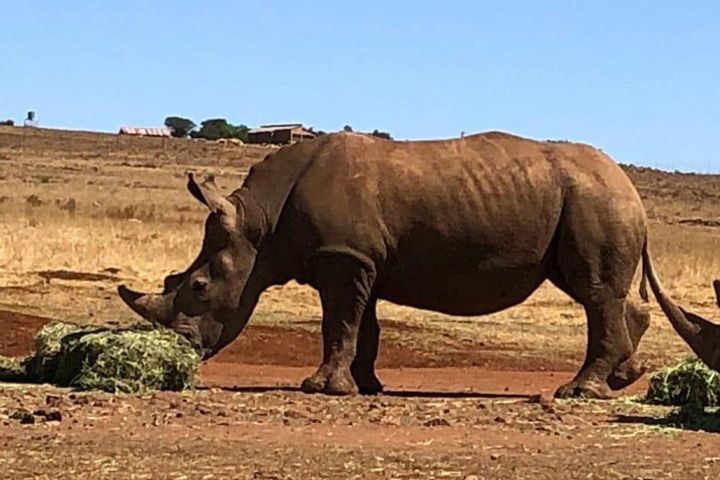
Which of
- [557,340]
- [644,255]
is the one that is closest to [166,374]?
[644,255]

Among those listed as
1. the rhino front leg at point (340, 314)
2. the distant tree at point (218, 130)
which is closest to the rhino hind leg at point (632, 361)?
the rhino front leg at point (340, 314)

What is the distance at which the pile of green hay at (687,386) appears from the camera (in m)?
13.2

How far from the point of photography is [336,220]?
1384cm

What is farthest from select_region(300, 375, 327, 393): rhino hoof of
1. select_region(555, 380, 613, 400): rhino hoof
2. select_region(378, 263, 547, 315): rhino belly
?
select_region(555, 380, 613, 400): rhino hoof

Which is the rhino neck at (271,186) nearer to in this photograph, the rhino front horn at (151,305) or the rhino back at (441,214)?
the rhino back at (441,214)

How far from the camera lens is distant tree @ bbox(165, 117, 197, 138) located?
387ft

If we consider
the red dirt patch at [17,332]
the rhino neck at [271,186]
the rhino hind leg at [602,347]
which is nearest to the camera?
the rhino hind leg at [602,347]

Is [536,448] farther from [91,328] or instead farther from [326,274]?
[91,328]

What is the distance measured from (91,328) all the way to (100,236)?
18875mm

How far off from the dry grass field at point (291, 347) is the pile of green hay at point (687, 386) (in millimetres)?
752

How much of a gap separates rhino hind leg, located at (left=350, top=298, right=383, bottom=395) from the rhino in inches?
3.4

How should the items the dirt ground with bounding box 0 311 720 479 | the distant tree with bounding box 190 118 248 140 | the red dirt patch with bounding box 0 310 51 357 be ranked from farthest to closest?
the distant tree with bounding box 190 118 248 140
the red dirt patch with bounding box 0 310 51 357
the dirt ground with bounding box 0 311 720 479

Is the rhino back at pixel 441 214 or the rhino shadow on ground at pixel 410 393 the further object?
the rhino shadow on ground at pixel 410 393

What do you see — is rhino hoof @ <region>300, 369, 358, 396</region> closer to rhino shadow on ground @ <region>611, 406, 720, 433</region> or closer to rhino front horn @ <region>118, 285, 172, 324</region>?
rhino front horn @ <region>118, 285, 172, 324</region>
